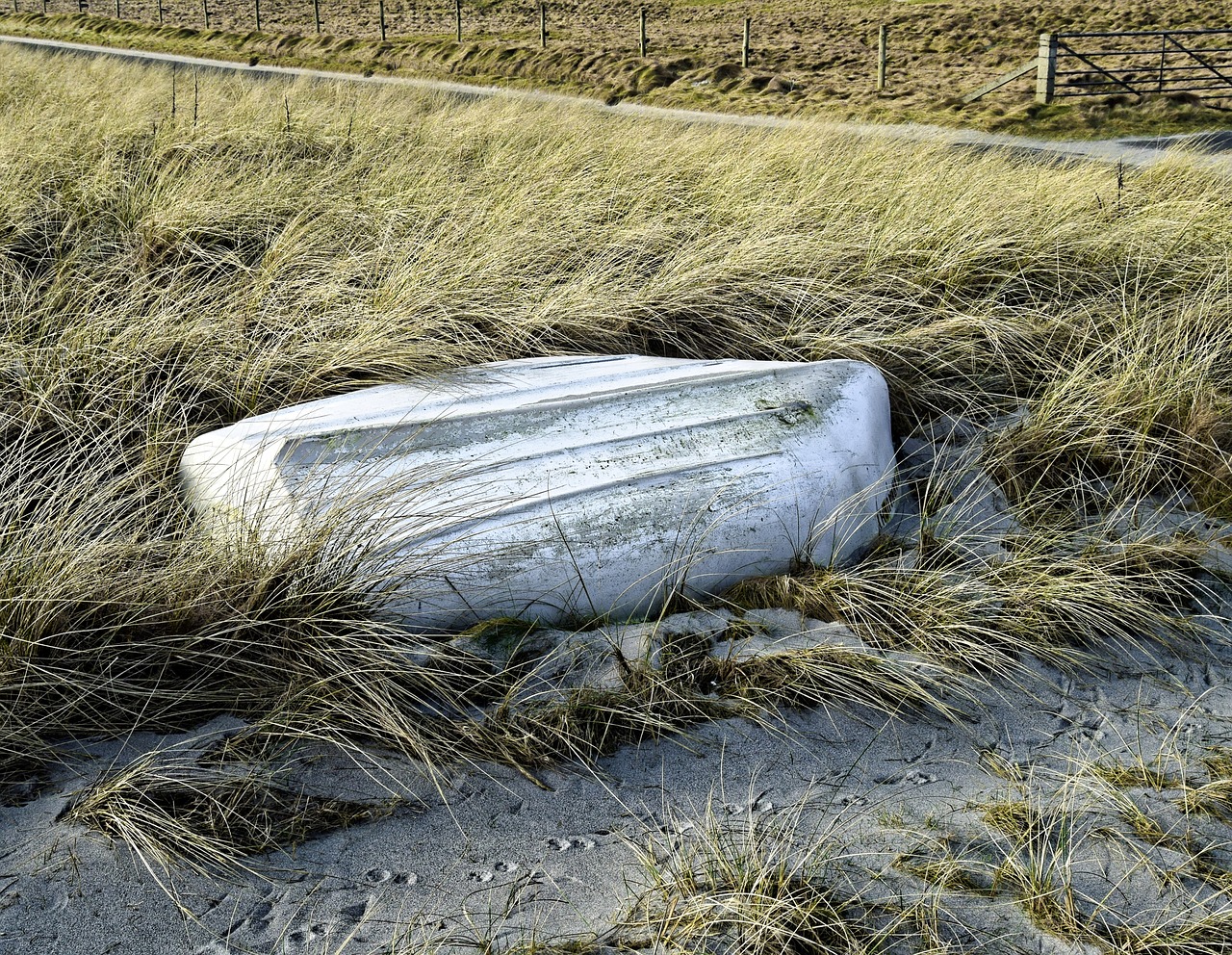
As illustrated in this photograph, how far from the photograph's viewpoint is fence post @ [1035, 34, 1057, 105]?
12047 millimetres

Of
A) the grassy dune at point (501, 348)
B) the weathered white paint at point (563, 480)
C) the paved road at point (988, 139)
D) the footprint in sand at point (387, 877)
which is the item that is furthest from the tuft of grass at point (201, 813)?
the paved road at point (988, 139)

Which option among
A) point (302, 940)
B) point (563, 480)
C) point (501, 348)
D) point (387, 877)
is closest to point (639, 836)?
point (387, 877)

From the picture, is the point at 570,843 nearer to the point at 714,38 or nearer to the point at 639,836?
the point at 639,836

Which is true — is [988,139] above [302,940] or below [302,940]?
above

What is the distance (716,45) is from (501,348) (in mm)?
16469

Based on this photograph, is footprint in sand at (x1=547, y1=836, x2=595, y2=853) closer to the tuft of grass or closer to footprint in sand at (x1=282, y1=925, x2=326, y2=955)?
the tuft of grass

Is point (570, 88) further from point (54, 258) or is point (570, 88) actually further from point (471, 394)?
point (471, 394)

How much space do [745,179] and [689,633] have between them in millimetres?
3369

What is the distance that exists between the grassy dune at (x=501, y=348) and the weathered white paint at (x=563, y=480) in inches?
5.1

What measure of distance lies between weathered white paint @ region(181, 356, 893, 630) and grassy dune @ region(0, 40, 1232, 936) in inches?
5.1

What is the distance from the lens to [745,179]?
559cm

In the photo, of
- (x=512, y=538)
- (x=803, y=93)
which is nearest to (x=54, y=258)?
(x=512, y=538)

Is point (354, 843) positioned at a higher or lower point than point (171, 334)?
Result: lower

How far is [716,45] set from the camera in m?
18.9
